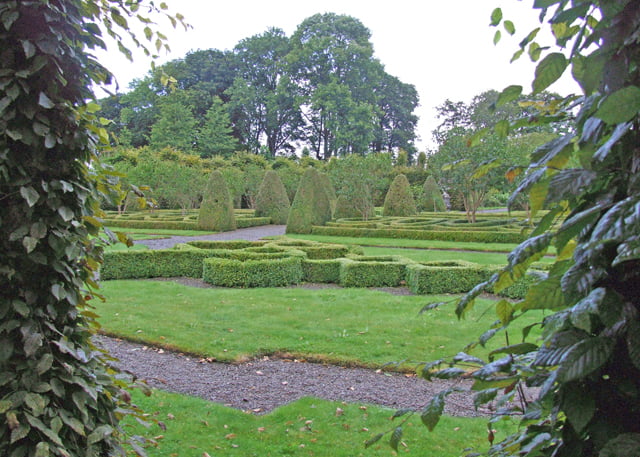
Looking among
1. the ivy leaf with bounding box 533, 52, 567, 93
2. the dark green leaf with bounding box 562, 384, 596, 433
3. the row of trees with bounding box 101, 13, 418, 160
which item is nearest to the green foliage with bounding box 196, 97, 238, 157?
the row of trees with bounding box 101, 13, 418, 160

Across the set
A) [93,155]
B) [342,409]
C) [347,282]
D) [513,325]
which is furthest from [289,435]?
[347,282]

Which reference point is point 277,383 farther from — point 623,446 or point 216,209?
point 216,209

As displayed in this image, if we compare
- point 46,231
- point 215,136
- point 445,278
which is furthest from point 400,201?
point 215,136

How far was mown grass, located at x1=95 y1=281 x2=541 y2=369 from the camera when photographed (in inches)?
231

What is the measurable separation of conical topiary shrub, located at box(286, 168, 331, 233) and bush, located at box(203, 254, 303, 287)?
11550 millimetres

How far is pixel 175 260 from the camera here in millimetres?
11281

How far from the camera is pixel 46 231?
1.91m

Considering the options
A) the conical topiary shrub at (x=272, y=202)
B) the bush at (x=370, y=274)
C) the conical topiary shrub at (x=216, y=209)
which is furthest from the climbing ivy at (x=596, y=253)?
the conical topiary shrub at (x=272, y=202)

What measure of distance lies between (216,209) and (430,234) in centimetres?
1092

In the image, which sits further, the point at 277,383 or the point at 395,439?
the point at 277,383

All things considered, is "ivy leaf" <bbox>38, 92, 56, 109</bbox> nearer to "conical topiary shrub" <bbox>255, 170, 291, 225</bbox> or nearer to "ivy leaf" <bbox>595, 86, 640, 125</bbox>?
"ivy leaf" <bbox>595, 86, 640, 125</bbox>

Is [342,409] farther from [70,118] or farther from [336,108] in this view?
[336,108]

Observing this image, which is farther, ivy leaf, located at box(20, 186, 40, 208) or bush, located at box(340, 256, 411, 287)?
bush, located at box(340, 256, 411, 287)

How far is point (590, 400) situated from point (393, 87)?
57.4 m
